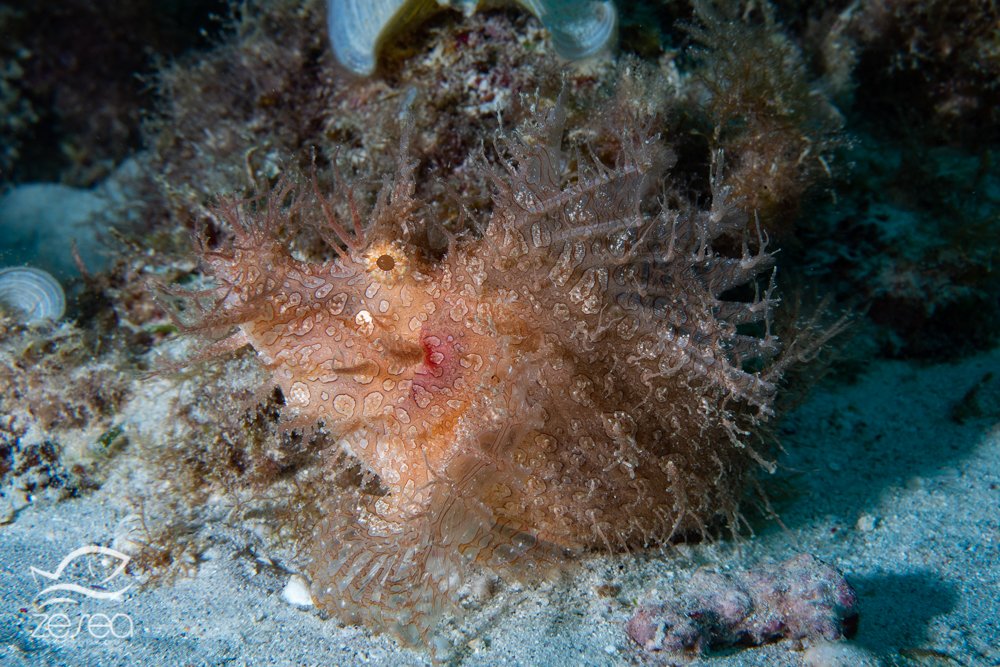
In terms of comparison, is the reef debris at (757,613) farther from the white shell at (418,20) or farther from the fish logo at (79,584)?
the white shell at (418,20)

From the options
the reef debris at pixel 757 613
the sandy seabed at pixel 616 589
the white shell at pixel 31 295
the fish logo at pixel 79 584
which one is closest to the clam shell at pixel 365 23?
the white shell at pixel 31 295

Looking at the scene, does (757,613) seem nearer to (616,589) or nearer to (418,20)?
(616,589)

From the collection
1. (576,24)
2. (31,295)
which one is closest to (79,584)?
(31,295)

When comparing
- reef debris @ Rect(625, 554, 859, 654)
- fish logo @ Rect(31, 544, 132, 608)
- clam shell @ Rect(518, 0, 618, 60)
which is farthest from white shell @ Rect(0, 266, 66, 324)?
reef debris @ Rect(625, 554, 859, 654)

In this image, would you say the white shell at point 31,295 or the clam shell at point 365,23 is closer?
the clam shell at point 365,23

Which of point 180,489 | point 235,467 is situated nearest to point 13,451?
point 180,489

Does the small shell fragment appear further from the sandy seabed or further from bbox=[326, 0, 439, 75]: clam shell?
bbox=[326, 0, 439, 75]: clam shell

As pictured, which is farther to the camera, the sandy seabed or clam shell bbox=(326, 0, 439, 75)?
clam shell bbox=(326, 0, 439, 75)
